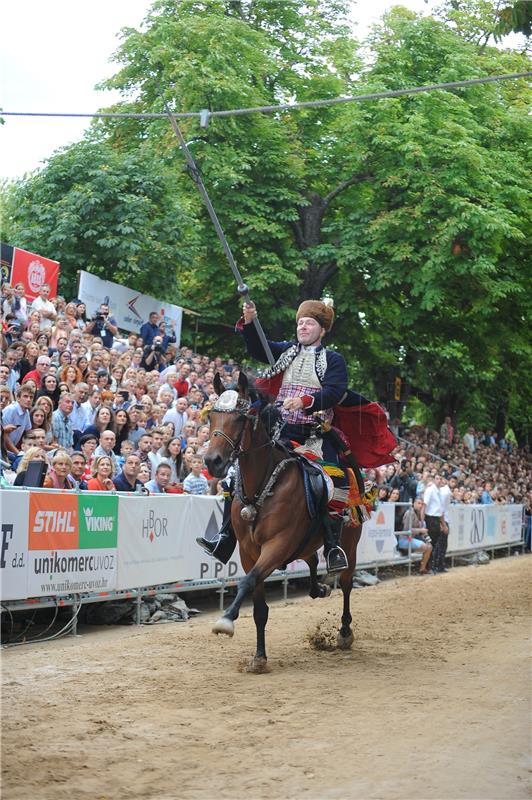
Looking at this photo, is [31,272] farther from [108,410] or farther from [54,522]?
[54,522]

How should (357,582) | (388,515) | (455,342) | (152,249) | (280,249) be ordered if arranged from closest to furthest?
1. (357,582)
2. (388,515)
3. (152,249)
4. (280,249)
5. (455,342)

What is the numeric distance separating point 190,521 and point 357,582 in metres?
6.66

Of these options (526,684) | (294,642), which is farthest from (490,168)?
(526,684)

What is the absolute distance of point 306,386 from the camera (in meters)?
9.91

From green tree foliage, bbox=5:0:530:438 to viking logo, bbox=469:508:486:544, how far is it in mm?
5808

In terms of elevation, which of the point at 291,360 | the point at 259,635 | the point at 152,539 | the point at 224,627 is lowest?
the point at 259,635

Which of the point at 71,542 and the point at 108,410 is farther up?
the point at 108,410

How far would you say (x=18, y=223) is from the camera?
28047 mm

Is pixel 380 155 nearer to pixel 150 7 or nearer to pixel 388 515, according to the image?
pixel 150 7

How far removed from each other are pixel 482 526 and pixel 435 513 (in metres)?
6.79

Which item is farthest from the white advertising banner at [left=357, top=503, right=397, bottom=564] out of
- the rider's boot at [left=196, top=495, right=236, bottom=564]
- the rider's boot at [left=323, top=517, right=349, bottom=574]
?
the rider's boot at [left=196, top=495, right=236, bottom=564]

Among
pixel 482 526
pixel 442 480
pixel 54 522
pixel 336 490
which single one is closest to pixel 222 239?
pixel 336 490

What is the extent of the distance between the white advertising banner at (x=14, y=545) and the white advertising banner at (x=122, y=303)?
13066 millimetres

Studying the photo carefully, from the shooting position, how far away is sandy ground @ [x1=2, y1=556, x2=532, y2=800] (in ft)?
17.8
